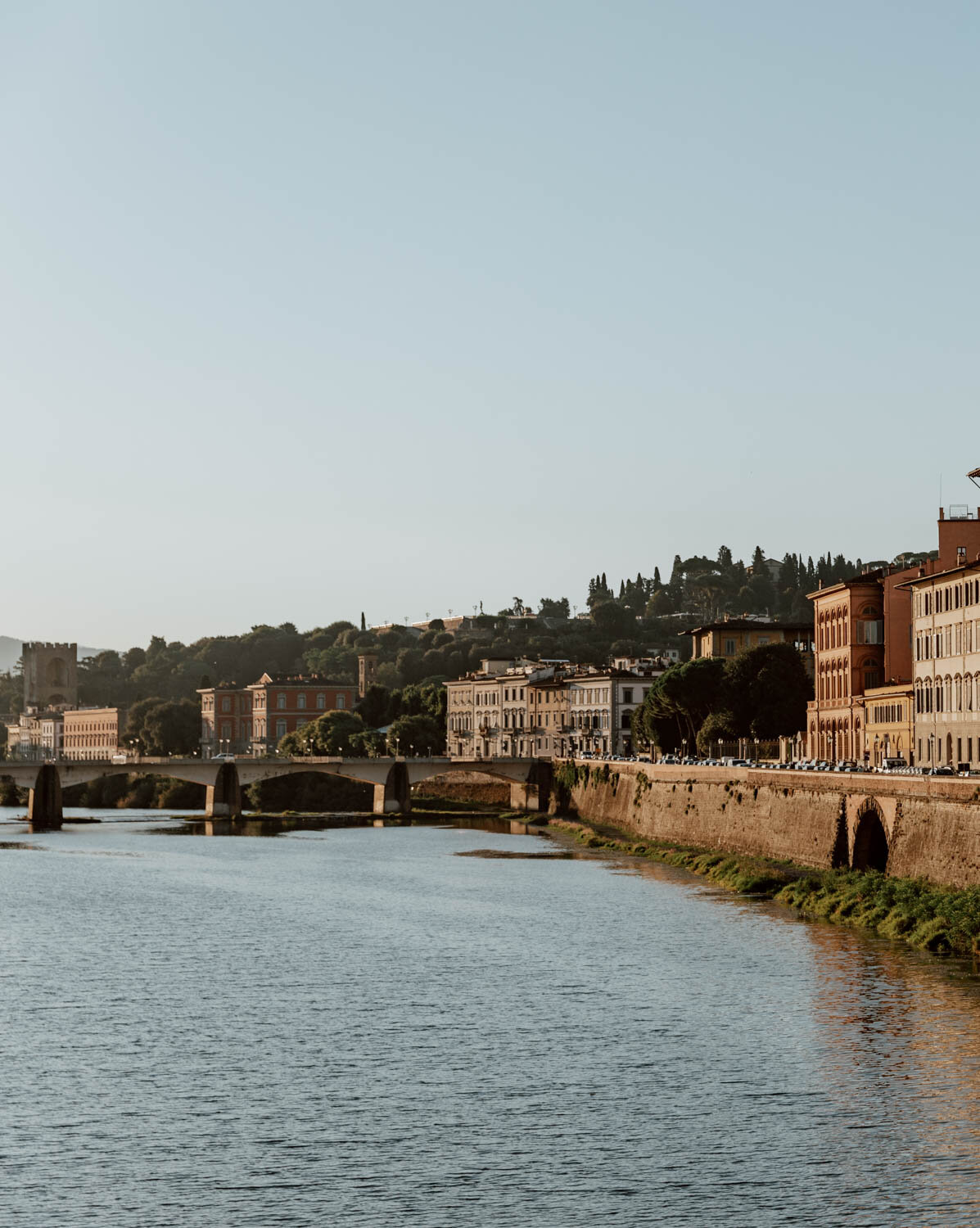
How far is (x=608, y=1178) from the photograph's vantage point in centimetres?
2427

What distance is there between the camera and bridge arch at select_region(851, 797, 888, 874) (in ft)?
177

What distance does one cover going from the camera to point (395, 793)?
399 ft

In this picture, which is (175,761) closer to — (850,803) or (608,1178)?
(850,803)

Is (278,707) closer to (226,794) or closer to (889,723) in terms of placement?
(226,794)

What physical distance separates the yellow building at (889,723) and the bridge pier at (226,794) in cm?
4722

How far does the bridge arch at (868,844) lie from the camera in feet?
177

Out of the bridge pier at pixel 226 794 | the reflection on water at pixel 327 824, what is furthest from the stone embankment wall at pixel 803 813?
the bridge pier at pixel 226 794

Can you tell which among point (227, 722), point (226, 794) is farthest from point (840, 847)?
point (227, 722)

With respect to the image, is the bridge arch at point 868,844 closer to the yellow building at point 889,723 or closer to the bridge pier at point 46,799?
the yellow building at point 889,723

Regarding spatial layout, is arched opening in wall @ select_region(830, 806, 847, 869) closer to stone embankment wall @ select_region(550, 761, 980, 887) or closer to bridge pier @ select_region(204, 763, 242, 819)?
stone embankment wall @ select_region(550, 761, 980, 887)

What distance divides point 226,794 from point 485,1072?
89.3 meters

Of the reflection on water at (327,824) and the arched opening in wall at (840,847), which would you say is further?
the reflection on water at (327,824)

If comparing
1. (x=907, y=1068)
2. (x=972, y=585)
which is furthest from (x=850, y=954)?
(x=972, y=585)

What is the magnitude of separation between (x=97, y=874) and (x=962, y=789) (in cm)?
4005
